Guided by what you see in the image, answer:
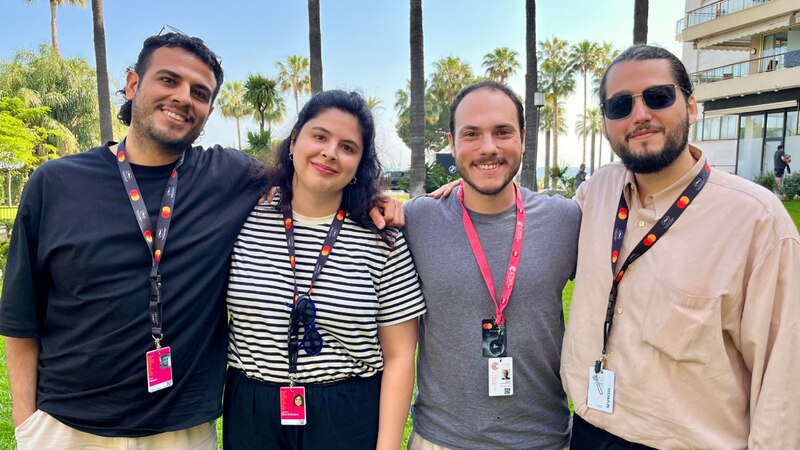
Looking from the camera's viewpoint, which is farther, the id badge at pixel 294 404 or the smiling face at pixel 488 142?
the smiling face at pixel 488 142

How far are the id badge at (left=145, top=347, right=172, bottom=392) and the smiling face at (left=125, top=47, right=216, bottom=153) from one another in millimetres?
936

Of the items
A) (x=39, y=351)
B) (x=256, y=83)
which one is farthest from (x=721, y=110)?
(x=39, y=351)

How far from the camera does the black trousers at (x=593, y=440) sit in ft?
7.54

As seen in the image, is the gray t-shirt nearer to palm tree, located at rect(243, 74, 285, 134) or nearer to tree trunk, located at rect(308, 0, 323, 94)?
tree trunk, located at rect(308, 0, 323, 94)

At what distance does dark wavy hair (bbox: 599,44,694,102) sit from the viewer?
8.04 feet

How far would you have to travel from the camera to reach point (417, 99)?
14.4 metres

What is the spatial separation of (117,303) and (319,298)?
845mm

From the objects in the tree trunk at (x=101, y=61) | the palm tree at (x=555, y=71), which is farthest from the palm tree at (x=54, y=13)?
the palm tree at (x=555, y=71)

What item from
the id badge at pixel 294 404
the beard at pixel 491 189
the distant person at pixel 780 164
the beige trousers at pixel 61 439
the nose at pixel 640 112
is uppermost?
the nose at pixel 640 112

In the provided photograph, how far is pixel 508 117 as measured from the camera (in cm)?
269

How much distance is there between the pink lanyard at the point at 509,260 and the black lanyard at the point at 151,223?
1.40 meters

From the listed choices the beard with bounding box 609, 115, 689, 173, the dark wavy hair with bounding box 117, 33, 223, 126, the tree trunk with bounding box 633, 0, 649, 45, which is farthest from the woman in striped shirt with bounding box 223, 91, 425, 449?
the tree trunk with bounding box 633, 0, 649, 45

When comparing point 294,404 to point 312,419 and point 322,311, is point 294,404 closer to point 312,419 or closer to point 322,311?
point 312,419

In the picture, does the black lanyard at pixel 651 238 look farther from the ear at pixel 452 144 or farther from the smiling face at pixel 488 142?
the ear at pixel 452 144
